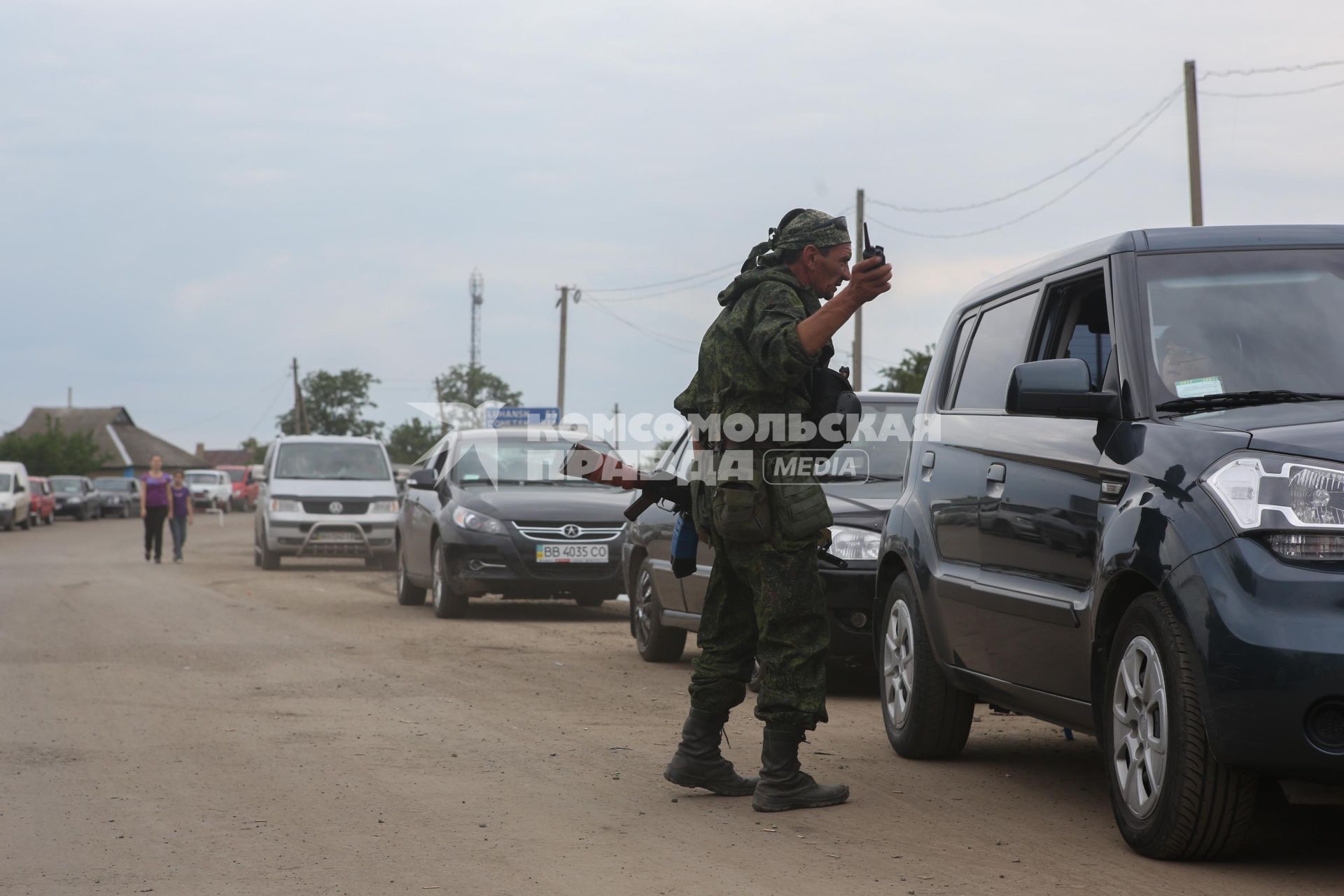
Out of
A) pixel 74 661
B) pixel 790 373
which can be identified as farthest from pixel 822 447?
pixel 74 661

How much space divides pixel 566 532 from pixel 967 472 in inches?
340

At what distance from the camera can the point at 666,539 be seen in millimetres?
10461

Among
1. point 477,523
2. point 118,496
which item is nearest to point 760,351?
point 477,523

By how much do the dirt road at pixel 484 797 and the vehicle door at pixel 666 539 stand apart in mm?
525

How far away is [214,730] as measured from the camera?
7.56 metres

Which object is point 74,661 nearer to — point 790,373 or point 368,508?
point 790,373

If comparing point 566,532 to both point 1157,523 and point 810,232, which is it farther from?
point 1157,523

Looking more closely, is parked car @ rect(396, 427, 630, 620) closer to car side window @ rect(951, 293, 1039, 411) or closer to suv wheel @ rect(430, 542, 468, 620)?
suv wheel @ rect(430, 542, 468, 620)

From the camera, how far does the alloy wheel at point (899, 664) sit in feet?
21.4

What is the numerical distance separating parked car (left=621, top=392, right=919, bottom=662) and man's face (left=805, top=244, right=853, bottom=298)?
2004mm

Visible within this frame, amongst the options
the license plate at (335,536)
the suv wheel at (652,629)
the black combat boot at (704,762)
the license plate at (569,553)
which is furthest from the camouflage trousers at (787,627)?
the license plate at (335,536)

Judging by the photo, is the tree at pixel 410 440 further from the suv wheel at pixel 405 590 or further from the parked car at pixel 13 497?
the suv wheel at pixel 405 590

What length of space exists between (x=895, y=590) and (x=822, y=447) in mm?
1534

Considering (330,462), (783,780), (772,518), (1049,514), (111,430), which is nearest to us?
(1049,514)
